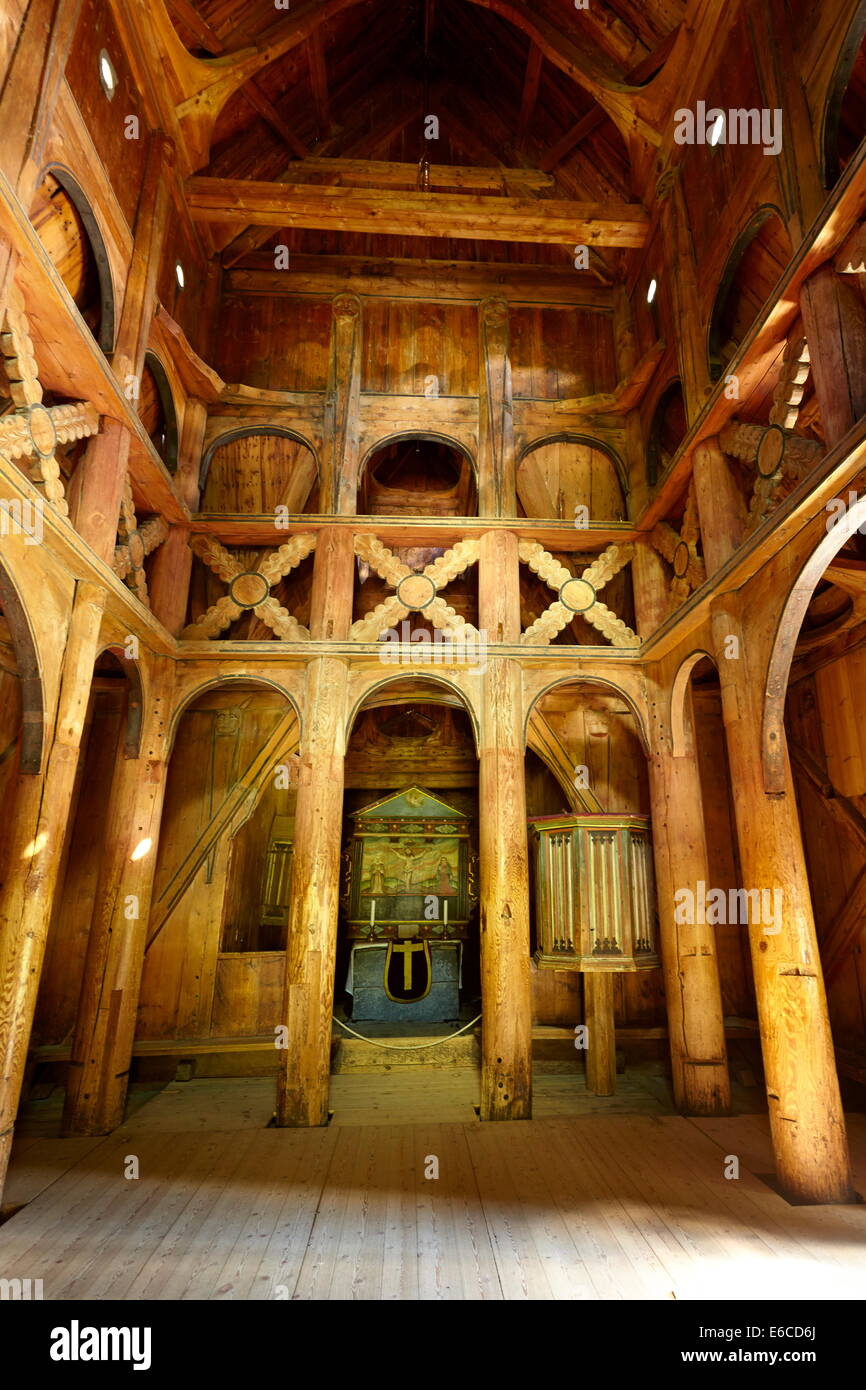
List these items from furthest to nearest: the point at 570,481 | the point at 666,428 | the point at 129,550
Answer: the point at 570,481, the point at 666,428, the point at 129,550

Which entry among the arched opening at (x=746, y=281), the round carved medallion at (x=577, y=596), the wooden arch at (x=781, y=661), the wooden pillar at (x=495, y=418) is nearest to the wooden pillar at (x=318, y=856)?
the wooden pillar at (x=495, y=418)

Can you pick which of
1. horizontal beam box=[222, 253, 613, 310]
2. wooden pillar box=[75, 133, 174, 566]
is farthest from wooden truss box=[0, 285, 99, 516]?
horizontal beam box=[222, 253, 613, 310]

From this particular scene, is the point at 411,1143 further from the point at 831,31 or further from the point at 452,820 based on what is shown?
the point at 831,31

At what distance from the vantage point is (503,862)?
6.17 meters

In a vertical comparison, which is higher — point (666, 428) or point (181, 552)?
point (666, 428)

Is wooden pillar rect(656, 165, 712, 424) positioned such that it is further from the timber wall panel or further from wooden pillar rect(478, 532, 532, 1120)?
the timber wall panel

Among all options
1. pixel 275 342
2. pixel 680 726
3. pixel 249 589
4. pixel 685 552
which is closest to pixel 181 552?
pixel 249 589

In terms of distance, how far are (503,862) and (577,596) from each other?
9.40 ft

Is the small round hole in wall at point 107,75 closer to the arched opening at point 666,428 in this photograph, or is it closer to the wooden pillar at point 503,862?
the wooden pillar at point 503,862

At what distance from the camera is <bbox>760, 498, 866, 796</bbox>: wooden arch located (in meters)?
4.28

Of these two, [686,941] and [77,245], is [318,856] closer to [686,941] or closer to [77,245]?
[686,941]

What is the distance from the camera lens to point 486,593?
22.9ft

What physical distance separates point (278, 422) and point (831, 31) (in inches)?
218

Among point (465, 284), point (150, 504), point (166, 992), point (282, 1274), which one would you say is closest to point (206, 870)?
point (166, 992)
